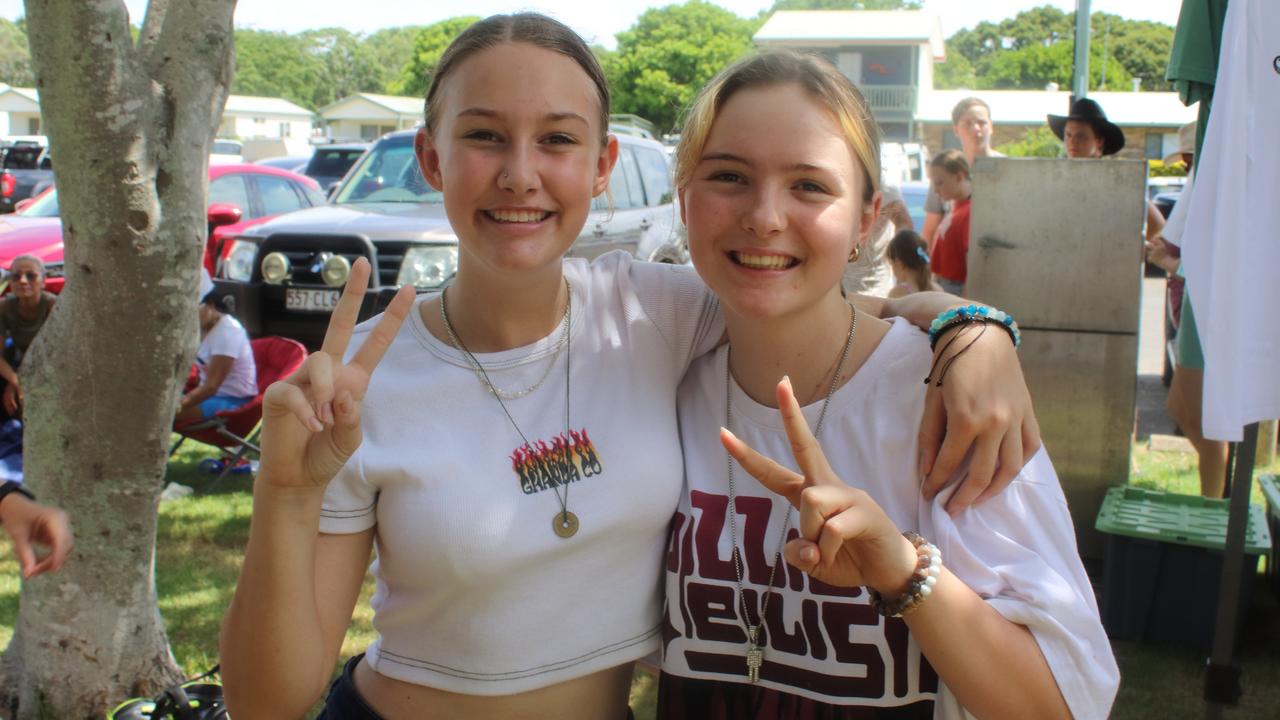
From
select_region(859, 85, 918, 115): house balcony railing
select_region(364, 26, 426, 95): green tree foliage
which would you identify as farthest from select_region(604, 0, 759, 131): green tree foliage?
select_region(364, 26, 426, 95): green tree foliage

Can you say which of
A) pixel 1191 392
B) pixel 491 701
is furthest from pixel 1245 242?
pixel 1191 392

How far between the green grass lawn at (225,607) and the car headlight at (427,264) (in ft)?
5.95

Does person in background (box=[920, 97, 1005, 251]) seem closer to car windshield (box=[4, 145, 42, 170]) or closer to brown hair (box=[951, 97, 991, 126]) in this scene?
brown hair (box=[951, 97, 991, 126])

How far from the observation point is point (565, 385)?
1973 millimetres

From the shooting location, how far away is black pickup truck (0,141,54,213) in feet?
70.6

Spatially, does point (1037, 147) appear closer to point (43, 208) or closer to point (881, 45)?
point (881, 45)

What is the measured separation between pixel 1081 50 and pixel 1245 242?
6.88 meters

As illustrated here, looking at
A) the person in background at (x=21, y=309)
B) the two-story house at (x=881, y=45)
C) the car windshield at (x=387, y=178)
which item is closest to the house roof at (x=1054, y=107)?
the two-story house at (x=881, y=45)

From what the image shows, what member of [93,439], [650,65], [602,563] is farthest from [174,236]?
[650,65]

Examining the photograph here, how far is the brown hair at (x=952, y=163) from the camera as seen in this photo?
7621mm

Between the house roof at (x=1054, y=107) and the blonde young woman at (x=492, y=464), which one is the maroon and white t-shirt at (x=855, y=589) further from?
the house roof at (x=1054, y=107)

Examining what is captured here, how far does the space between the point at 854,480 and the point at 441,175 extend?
36.2 inches

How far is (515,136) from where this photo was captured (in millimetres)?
1906

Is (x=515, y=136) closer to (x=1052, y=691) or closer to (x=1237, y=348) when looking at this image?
(x=1052, y=691)
